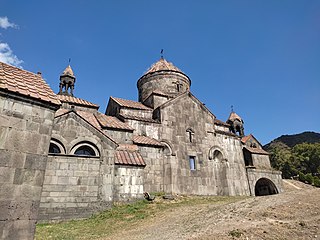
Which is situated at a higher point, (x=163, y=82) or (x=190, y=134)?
(x=163, y=82)

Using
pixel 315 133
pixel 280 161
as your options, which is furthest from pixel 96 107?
pixel 315 133

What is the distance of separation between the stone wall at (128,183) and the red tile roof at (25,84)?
717 cm

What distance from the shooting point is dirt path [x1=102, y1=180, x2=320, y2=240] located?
5.76 m

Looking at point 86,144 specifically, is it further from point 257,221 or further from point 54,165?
point 257,221

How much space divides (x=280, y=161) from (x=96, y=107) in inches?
1518

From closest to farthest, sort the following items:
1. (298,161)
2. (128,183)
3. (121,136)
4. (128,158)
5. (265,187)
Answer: (128,183)
(128,158)
(121,136)
(265,187)
(298,161)

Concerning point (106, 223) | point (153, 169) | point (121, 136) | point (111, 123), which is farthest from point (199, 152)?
point (106, 223)

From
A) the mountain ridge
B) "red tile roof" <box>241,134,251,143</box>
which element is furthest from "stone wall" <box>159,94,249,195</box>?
the mountain ridge

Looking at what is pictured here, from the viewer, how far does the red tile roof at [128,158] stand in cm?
1282

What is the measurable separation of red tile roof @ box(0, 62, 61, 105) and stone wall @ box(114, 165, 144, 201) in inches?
282

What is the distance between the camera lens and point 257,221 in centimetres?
666

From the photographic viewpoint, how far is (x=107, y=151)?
12219 mm

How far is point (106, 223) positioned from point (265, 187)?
18517 millimetres

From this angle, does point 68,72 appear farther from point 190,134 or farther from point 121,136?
point 190,134
